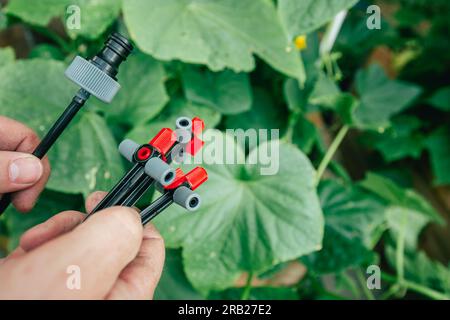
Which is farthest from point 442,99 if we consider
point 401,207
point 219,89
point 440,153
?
point 219,89

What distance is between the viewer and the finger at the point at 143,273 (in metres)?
0.24

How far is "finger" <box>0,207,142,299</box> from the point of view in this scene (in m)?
0.21

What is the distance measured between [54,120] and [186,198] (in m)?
0.30

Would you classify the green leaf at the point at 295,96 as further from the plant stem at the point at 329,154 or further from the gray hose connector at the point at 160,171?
the gray hose connector at the point at 160,171

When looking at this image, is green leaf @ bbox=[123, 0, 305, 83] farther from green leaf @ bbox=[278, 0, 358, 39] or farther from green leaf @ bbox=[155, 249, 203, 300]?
green leaf @ bbox=[155, 249, 203, 300]

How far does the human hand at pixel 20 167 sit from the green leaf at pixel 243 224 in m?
0.16

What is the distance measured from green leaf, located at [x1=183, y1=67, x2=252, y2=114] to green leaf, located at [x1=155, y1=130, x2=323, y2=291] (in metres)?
0.11

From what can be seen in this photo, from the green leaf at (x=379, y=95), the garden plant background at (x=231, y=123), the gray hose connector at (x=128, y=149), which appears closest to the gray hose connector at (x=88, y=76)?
the gray hose connector at (x=128, y=149)

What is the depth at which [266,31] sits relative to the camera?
0.54 metres

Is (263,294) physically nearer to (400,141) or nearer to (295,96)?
(295,96)

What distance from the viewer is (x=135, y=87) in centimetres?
56

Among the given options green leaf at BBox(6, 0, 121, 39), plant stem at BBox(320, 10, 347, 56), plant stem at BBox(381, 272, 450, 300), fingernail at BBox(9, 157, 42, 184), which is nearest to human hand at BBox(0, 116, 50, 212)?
fingernail at BBox(9, 157, 42, 184)
